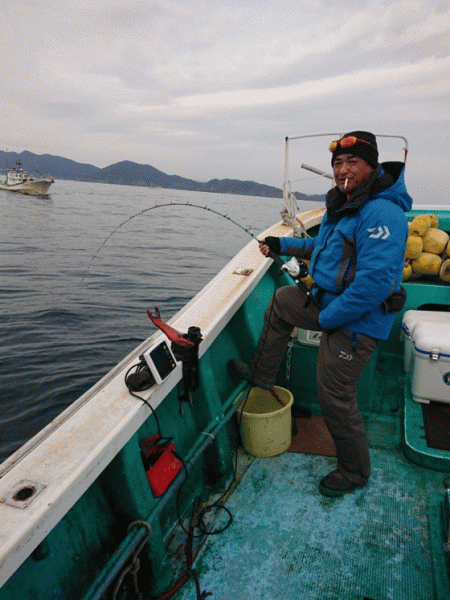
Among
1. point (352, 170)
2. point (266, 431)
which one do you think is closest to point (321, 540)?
point (266, 431)

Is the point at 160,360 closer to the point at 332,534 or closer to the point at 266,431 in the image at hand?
the point at 266,431

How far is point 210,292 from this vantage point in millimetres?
3408

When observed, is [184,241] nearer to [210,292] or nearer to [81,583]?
[210,292]

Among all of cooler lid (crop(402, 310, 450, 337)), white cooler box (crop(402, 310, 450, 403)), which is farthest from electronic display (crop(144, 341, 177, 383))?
cooler lid (crop(402, 310, 450, 337))

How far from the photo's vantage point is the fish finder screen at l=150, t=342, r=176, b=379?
208 centimetres

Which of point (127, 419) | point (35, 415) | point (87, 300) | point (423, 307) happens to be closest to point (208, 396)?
point (127, 419)

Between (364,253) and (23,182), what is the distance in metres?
67.9

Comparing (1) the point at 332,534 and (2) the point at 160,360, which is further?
(1) the point at 332,534

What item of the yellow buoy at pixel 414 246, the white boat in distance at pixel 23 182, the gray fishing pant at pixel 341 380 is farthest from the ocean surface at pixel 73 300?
the white boat in distance at pixel 23 182

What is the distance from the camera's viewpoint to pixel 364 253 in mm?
2246

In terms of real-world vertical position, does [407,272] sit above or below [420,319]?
above

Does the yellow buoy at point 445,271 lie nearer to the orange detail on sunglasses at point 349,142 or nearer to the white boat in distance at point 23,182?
the orange detail on sunglasses at point 349,142

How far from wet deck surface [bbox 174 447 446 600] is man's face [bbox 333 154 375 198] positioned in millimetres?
2065

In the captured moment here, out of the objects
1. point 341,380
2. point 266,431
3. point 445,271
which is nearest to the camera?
point 341,380
